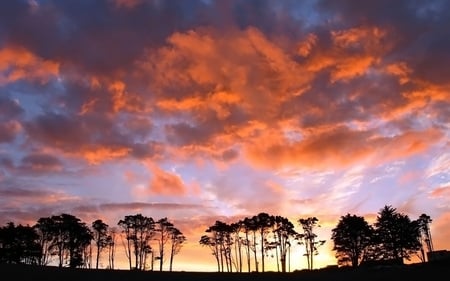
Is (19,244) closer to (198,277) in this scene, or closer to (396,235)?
(198,277)

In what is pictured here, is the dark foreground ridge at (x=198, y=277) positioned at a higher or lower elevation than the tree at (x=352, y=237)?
lower

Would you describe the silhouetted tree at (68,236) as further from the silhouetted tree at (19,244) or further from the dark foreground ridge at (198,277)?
the dark foreground ridge at (198,277)

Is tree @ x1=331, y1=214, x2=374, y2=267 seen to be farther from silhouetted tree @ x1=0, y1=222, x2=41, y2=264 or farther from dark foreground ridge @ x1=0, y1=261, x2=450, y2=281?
silhouetted tree @ x1=0, y1=222, x2=41, y2=264

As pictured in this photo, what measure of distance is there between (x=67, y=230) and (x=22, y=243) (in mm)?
10690

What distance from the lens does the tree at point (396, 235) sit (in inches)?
4085

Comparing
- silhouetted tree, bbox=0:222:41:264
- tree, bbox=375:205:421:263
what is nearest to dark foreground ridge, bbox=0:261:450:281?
tree, bbox=375:205:421:263

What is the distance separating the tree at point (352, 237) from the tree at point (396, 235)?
219 inches

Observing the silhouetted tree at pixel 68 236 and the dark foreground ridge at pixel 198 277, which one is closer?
the dark foreground ridge at pixel 198 277

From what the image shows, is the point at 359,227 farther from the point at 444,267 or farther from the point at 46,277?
the point at 46,277

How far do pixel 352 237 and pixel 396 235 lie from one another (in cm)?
1099

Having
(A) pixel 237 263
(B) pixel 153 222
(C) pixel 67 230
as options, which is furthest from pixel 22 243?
(A) pixel 237 263

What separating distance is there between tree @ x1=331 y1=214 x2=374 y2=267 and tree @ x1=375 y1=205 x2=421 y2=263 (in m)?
5.56

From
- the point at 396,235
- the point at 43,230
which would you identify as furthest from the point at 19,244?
the point at 396,235

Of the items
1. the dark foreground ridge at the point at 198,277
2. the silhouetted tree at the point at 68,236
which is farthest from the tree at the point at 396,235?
the silhouetted tree at the point at 68,236
